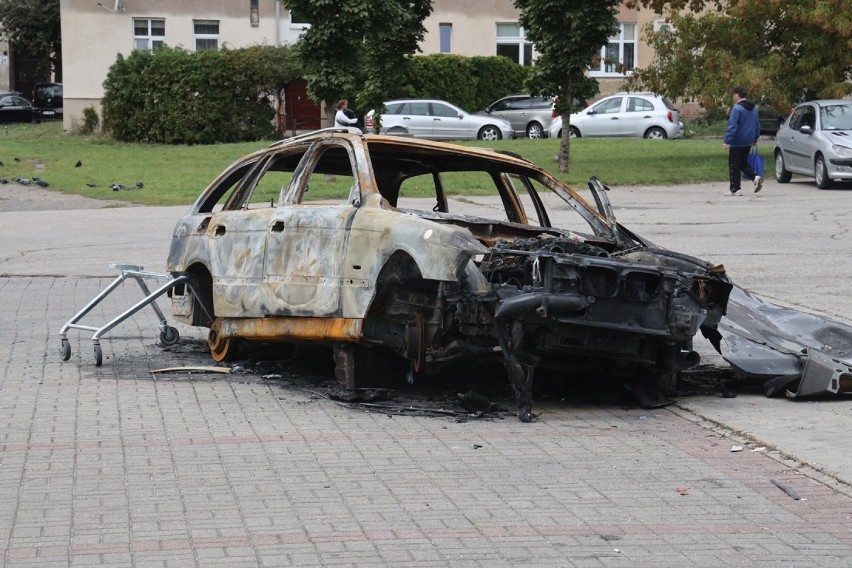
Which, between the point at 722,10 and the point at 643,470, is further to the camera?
the point at 722,10

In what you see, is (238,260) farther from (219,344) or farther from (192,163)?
(192,163)

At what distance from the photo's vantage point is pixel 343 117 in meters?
27.2

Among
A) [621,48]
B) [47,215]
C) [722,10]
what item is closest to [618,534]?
[47,215]

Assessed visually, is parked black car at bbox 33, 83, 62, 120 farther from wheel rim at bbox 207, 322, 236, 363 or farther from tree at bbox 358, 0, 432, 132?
wheel rim at bbox 207, 322, 236, 363

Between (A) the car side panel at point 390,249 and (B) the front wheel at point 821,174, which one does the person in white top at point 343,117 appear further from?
(A) the car side panel at point 390,249

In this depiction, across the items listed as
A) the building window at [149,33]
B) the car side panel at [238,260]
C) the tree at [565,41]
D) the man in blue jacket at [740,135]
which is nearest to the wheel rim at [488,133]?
the tree at [565,41]

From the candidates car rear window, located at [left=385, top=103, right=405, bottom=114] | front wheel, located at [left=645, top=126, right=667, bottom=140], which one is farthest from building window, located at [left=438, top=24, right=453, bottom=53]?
front wheel, located at [left=645, top=126, right=667, bottom=140]

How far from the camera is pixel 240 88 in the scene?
43531 millimetres

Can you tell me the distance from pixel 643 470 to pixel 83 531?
113 inches

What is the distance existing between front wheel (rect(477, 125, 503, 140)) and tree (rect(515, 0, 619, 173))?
11908mm

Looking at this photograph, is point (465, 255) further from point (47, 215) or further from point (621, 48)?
point (621, 48)

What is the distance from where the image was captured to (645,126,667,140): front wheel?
41.4 meters

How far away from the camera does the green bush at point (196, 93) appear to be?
42.8 metres

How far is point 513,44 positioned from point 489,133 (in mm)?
11002
